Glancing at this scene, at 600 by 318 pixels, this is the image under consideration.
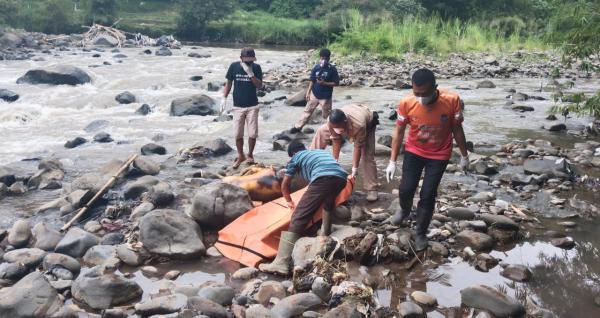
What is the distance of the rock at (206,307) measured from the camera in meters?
4.40

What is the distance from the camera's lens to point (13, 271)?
17.4ft

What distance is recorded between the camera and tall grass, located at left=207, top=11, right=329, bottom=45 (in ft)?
145

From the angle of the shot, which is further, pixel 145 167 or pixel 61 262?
pixel 145 167

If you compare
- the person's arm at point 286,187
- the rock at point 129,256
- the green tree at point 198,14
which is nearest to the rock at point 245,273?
the person's arm at point 286,187

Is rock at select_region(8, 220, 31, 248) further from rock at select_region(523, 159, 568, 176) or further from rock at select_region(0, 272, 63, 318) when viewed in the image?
rock at select_region(523, 159, 568, 176)

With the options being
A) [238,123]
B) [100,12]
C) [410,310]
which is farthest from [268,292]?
[100,12]

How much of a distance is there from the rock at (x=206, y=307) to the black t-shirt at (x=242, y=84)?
496 centimetres

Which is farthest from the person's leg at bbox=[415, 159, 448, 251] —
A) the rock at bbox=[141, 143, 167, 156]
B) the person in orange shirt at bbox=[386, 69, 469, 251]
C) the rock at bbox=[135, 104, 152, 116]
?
the rock at bbox=[135, 104, 152, 116]

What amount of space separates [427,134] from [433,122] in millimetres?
146

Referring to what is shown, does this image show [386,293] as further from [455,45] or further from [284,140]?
[455,45]

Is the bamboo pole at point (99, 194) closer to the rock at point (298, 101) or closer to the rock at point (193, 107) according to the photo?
the rock at point (193, 107)

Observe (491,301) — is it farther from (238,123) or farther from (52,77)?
(52,77)

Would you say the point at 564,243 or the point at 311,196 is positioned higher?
the point at 311,196

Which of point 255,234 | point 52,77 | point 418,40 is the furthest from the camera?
point 418,40
